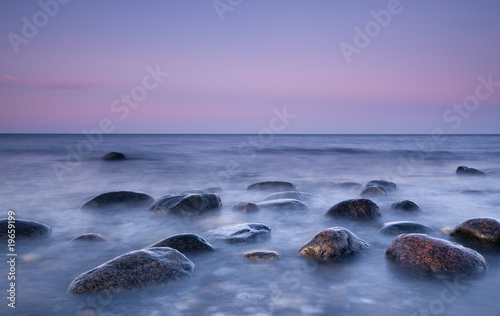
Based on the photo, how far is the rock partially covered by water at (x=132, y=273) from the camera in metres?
3.61

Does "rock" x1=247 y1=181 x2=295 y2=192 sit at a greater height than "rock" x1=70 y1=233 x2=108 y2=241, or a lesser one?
greater

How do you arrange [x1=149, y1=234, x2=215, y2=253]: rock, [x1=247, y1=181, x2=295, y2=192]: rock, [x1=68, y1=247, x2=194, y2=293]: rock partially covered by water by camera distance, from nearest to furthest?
[x1=68, y1=247, x2=194, y2=293]: rock partially covered by water < [x1=149, y1=234, x2=215, y2=253]: rock < [x1=247, y1=181, x2=295, y2=192]: rock

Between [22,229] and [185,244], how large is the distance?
2751 millimetres

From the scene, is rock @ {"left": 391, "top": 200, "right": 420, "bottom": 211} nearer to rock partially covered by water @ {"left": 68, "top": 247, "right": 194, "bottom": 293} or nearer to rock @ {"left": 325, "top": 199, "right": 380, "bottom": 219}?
rock @ {"left": 325, "top": 199, "right": 380, "bottom": 219}

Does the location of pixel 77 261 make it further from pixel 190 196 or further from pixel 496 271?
pixel 496 271

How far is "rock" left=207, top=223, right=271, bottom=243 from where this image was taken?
5.35 meters

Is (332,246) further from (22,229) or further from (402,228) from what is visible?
(22,229)

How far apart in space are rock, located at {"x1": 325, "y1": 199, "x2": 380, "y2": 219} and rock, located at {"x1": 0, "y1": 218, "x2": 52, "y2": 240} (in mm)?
5046

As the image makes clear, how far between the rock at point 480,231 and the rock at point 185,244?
3780 mm

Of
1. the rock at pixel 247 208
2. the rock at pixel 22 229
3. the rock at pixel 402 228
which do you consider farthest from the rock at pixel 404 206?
the rock at pixel 22 229

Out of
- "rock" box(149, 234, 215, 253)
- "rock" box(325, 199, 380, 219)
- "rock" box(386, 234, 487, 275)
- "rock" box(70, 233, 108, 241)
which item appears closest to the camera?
"rock" box(386, 234, 487, 275)

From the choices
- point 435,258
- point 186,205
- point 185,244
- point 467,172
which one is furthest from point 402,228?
point 467,172

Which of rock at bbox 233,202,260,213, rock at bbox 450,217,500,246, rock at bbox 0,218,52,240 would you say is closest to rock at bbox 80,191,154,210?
rock at bbox 0,218,52,240

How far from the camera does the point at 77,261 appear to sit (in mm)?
4727
